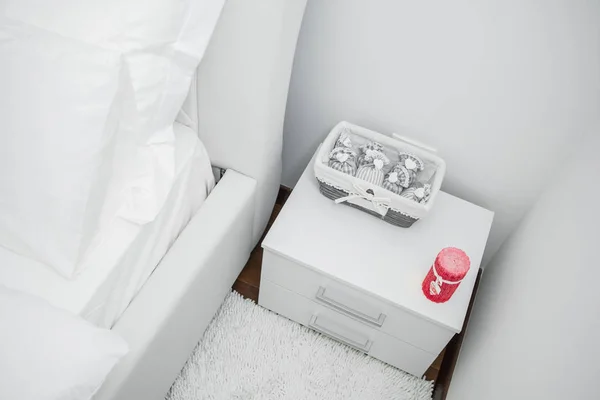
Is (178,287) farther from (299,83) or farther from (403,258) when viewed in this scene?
(299,83)

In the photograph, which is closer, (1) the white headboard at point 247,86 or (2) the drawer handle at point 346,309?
(1) the white headboard at point 247,86

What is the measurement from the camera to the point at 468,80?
106 centimetres

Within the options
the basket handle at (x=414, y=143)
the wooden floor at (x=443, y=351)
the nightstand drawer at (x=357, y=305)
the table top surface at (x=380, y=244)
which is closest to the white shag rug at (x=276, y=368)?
the wooden floor at (x=443, y=351)

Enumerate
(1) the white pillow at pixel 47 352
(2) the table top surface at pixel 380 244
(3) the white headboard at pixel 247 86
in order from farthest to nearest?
(2) the table top surface at pixel 380 244 → (3) the white headboard at pixel 247 86 → (1) the white pillow at pixel 47 352

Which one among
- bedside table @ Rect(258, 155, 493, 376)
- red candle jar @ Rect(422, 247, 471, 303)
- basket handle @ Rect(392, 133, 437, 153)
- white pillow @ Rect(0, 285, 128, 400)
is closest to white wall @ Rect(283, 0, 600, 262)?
basket handle @ Rect(392, 133, 437, 153)

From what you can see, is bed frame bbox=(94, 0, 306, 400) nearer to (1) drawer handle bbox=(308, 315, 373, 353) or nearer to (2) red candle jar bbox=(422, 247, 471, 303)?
(1) drawer handle bbox=(308, 315, 373, 353)

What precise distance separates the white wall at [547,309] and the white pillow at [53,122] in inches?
30.5

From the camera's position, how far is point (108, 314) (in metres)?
0.88

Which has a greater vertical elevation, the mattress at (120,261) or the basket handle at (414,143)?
the basket handle at (414,143)

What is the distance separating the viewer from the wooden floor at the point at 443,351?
1.28 m

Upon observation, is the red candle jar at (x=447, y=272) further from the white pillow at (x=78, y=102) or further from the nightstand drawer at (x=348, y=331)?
the white pillow at (x=78, y=102)

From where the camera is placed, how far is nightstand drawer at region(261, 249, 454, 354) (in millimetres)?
1082

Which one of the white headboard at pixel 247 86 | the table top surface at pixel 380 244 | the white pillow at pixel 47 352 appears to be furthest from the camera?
the table top surface at pixel 380 244

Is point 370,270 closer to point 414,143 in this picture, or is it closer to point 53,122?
point 414,143
